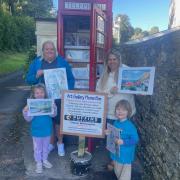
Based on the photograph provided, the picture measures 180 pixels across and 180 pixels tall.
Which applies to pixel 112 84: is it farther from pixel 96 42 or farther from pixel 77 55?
pixel 77 55

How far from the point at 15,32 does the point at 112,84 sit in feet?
114

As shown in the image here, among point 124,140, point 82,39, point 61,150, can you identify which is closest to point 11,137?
point 61,150

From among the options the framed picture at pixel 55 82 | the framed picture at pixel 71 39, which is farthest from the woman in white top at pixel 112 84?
the framed picture at pixel 71 39

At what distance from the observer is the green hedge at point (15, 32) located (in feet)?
109

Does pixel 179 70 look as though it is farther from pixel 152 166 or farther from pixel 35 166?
pixel 35 166

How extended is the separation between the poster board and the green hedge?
28368 mm

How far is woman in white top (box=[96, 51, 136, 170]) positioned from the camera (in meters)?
4.72

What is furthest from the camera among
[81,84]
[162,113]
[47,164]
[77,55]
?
[81,84]

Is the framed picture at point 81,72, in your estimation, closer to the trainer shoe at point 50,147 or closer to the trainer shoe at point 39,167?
the trainer shoe at point 50,147

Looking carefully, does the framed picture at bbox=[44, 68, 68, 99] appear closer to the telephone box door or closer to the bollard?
the telephone box door

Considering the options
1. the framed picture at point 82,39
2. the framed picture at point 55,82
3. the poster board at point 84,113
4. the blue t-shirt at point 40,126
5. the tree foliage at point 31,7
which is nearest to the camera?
the poster board at point 84,113

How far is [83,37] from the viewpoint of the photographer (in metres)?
6.45

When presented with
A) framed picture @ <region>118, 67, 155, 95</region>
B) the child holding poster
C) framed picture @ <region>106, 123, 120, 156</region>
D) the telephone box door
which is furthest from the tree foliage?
framed picture @ <region>106, 123, 120, 156</region>

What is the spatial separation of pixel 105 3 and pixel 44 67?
1.75 metres
